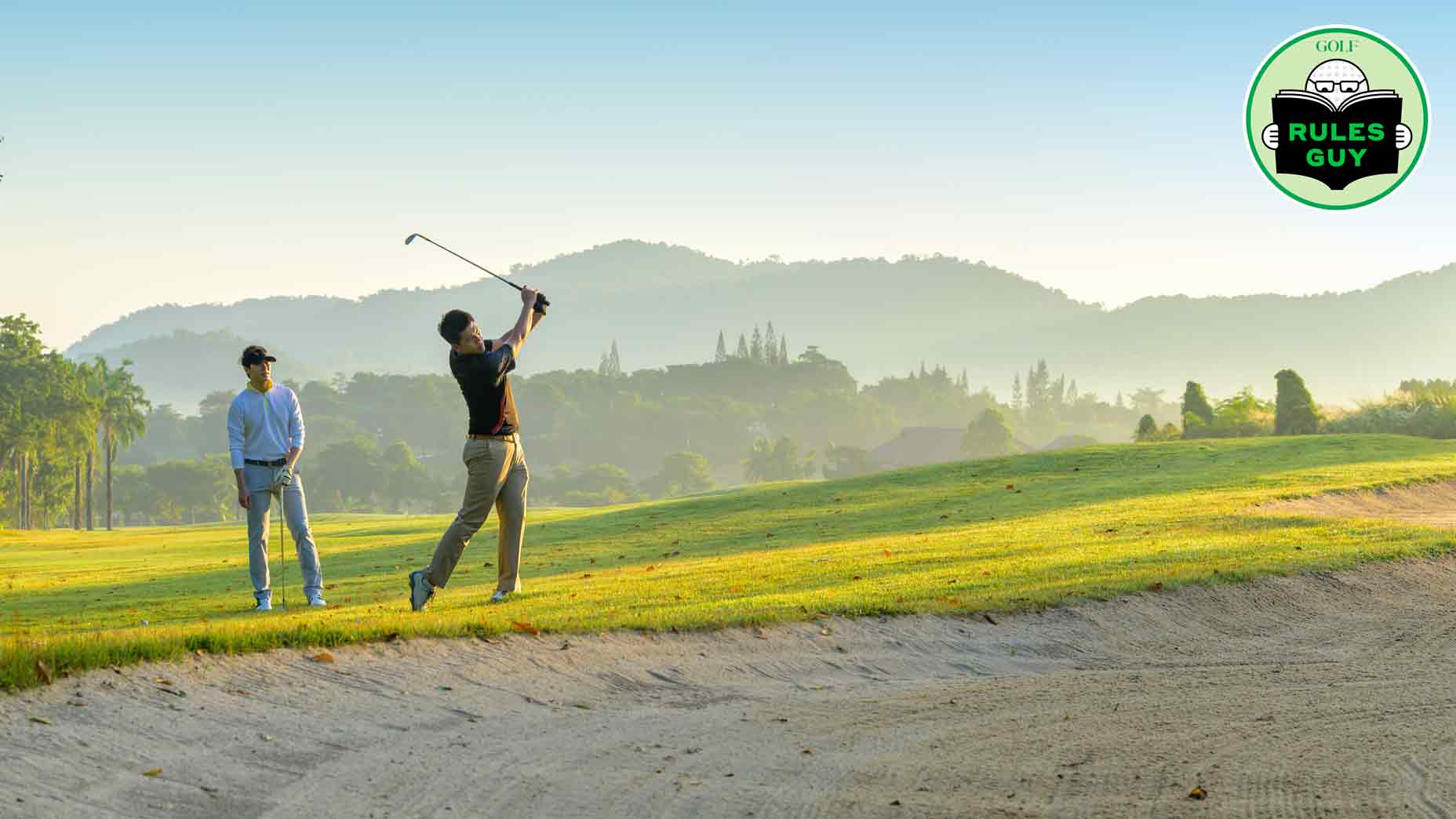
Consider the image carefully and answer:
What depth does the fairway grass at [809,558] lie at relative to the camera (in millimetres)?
10875

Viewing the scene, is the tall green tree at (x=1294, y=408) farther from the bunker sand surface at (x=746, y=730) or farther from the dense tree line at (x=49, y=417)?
the dense tree line at (x=49, y=417)

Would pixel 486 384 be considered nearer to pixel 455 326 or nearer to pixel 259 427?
pixel 455 326

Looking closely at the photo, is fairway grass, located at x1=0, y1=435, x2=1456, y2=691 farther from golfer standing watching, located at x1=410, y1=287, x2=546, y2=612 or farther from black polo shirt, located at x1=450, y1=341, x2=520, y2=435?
black polo shirt, located at x1=450, y1=341, x2=520, y2=435

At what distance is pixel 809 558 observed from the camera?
1841 centimetres

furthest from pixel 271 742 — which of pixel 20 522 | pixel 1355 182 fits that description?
pixel 20 522

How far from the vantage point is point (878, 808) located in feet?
21.9

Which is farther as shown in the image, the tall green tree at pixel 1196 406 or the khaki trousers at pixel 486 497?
the tall green tree at pixel 1196 406

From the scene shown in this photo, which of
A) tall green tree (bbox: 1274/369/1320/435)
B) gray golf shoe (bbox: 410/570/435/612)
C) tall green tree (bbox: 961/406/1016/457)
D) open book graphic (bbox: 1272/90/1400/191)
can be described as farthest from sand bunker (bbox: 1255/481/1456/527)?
tall green tree (bbox: 961/406/1016/457)

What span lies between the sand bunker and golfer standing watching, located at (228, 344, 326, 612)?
51.1 feet

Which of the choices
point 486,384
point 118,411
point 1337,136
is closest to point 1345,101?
point 1337,136

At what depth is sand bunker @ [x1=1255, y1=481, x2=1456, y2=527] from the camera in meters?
21.7

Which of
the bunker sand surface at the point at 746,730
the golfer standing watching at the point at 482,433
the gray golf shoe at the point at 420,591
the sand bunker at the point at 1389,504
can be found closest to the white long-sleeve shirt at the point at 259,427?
the gray golf shoe at the point at 420,591

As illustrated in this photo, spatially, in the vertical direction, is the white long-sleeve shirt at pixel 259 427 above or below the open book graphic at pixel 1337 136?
below

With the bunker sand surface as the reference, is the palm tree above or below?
above
